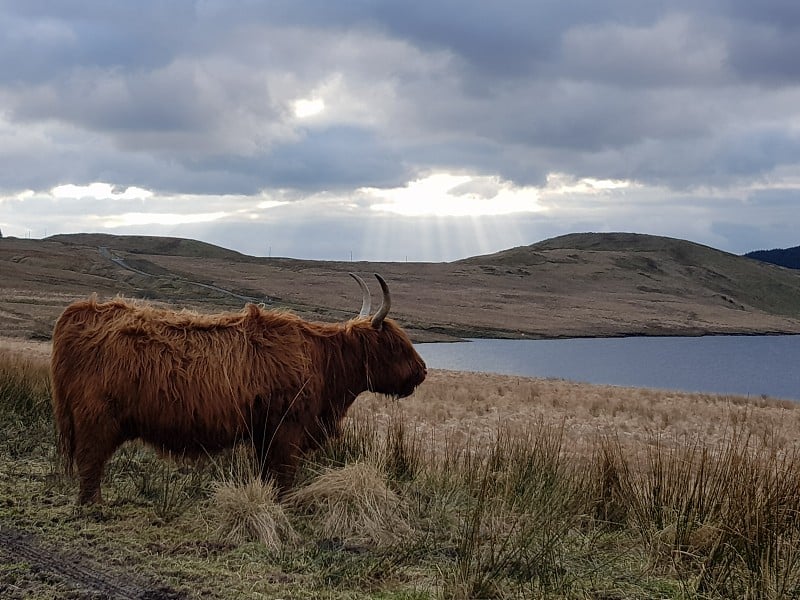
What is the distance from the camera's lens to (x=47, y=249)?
104 m

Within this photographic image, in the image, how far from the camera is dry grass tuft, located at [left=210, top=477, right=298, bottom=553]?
15.6 ft

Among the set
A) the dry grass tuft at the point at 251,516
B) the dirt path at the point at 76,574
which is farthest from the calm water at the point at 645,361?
the dirt path at the point at 76,574

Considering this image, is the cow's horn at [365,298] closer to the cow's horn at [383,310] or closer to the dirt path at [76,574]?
the cow's horn at [383,310]

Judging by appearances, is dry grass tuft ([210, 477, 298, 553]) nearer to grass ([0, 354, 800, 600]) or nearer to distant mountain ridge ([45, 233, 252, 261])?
grass ([0, 354, 800, 600])

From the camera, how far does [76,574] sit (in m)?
4.00

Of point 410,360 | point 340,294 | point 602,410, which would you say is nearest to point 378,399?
point 602,410

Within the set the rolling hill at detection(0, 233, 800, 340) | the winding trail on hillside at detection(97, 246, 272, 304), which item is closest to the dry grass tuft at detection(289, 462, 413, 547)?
the rolling hill at detection(0, 233, 800, 340)

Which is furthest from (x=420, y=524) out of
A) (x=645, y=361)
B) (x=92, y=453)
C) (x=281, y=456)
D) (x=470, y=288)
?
(x=470, y=288)

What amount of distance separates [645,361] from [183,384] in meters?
53.0


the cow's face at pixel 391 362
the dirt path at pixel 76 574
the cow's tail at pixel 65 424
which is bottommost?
the dirt path at pixel 76 574

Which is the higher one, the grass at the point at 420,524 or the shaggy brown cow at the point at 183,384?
the shaggy brown cow at the point at 183,384

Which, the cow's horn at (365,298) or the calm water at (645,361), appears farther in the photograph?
the calm water at (645,361)

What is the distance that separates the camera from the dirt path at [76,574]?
12.3 ft

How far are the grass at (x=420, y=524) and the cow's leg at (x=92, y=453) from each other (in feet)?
0.53
